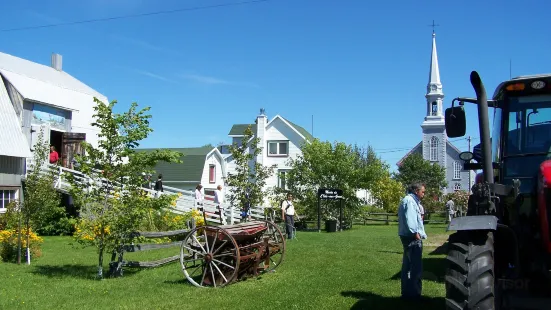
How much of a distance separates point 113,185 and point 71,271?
219cm

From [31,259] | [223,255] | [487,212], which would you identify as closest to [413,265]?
[487,212]

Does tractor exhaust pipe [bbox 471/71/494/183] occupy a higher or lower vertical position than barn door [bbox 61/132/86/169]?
lower

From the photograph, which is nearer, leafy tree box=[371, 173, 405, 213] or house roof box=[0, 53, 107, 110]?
house roof box=[0, 53, 107, 110]

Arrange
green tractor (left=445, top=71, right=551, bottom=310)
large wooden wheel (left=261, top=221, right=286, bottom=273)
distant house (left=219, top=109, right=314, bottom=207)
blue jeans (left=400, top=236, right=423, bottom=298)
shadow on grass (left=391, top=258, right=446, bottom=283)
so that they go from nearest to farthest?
green tractor (left=445, top=71, right=551, bottom=310) < blue jeans (left=400, top=236, right=423, bottom=298) < shadow on grass (left=391, top=258, right=446, bottom=283) < large wooden wheel (left=261, top=221, right=286, bottom=273) < distant house (left=219, top=109, right=314, bottom=207)

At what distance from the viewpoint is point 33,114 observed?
25.0m

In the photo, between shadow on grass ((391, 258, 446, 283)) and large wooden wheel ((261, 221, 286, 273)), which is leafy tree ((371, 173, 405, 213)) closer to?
shadow on grass ((391, 258, 446, 283))

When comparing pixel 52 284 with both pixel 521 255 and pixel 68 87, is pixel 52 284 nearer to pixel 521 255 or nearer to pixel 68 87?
pixel 521 255

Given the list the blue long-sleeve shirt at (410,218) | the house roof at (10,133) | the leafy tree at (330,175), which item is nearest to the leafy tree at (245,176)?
the leafy tree at (330,175)

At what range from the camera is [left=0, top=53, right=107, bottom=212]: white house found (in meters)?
22.9

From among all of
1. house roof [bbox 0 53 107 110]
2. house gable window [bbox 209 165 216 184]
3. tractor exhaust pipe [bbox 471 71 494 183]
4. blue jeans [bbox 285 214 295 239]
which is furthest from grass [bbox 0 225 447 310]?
house gable window [bbox 209 165 216 184]

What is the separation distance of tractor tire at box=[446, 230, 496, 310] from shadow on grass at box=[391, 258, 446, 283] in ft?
16.3

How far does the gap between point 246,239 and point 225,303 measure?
2.09 m

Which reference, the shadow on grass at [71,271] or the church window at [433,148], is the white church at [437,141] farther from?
the shadow on grass at [71,271]

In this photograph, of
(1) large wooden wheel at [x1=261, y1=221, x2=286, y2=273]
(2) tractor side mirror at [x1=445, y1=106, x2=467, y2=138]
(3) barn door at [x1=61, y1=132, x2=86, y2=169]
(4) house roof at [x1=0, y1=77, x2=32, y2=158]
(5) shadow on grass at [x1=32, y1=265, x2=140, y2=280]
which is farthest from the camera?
(3) barn door at [x1=61, y1=132, x2=86, y2=169]
